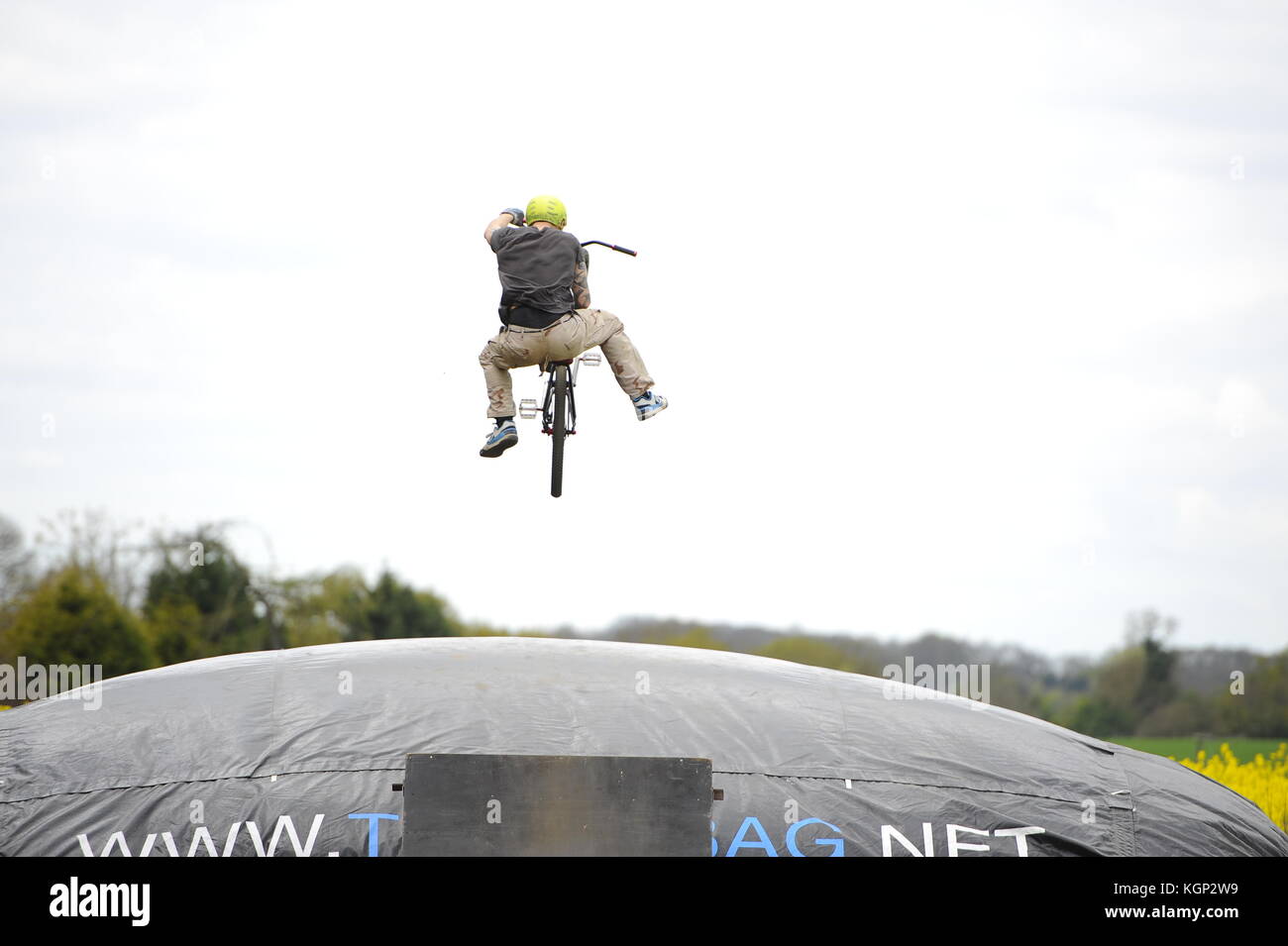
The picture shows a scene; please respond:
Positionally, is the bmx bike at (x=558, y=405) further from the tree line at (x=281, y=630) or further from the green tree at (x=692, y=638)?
the green tree at (x=692, y=638)

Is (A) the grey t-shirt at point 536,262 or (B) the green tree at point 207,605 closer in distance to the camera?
(A) the grey t-shirt at point 536,262

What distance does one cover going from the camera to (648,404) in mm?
9797

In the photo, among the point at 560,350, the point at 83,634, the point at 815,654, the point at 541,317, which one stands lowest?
the point at 815,654

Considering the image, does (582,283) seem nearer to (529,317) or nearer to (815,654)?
(529,317)

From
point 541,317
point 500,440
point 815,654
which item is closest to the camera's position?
point 541,317

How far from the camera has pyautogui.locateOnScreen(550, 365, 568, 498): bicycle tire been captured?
30.0 feet

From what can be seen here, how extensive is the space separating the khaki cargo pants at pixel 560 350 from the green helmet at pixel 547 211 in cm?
62

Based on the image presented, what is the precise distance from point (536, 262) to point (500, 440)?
1237mm

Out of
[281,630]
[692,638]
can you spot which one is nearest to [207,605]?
[281,630]

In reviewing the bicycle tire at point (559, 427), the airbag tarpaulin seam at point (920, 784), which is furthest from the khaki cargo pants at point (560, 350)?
the airbag tarpaulin seam at point (920, 784)

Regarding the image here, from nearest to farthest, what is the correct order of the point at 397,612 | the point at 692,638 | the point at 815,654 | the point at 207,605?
1. the point at 207,605
2. the point at 397,612
3. the point at 815,654
4. the point at 692,638

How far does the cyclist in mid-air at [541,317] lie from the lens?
30.3 feet
